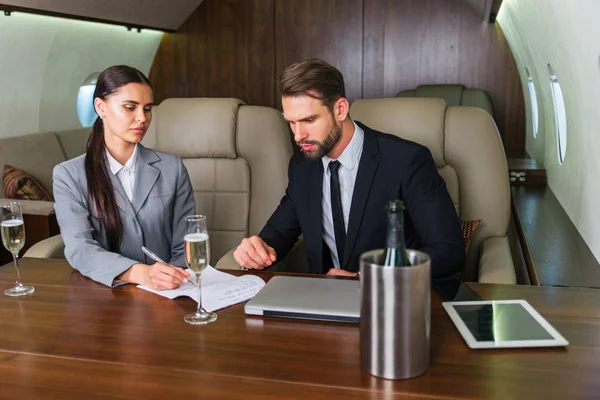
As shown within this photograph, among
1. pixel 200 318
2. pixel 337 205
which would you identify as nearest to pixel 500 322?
pixel 200 318

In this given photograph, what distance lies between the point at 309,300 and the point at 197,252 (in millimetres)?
286

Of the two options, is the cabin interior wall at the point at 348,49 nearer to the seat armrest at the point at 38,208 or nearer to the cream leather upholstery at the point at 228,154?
the seat armrest at the point at 38,208

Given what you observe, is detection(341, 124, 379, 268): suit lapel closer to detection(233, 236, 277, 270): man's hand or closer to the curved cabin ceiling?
detection(233, 236, 277, 270): man's hand

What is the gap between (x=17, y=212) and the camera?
5.44 feet

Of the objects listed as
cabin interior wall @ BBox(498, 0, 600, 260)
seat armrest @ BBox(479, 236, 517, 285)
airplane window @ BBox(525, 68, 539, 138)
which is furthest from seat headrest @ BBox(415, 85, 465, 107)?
seat armrest @ BBox(479, 236, 517, 285)

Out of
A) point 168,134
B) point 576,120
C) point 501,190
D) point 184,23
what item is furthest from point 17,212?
point 184,23

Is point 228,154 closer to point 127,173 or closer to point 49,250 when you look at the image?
point 127,173

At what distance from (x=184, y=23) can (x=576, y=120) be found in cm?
569

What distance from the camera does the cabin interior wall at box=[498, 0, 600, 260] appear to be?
2.21 metres

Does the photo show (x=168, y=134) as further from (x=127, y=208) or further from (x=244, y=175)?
(x=127, y=208)

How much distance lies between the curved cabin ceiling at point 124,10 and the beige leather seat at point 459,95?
2.76 meters

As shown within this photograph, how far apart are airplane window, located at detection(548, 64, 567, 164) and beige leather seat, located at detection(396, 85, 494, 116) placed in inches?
94.4

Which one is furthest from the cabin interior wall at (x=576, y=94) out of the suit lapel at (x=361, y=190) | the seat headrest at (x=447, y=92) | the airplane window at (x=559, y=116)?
the seat headrest at (x=447, y=92)

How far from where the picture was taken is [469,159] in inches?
94.9
